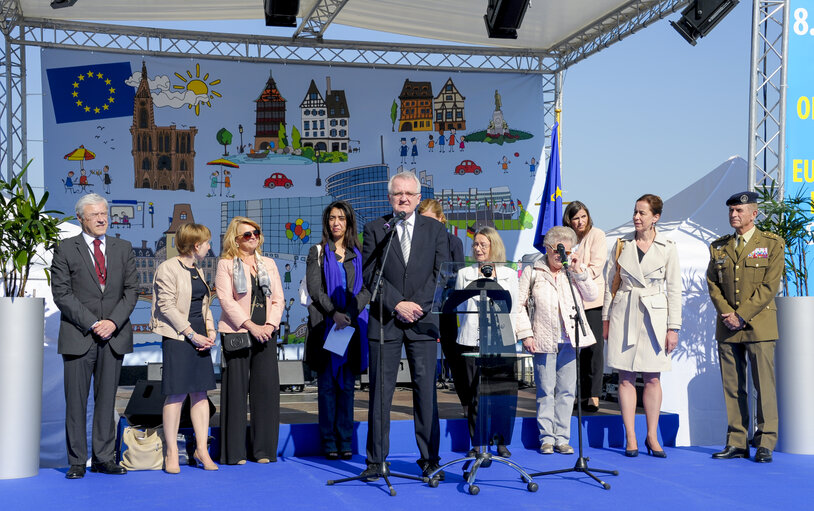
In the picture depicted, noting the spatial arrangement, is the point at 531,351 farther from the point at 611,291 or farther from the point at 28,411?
the point at 28,411

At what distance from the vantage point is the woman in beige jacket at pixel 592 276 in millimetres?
5789

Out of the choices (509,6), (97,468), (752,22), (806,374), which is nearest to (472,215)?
(509,6)

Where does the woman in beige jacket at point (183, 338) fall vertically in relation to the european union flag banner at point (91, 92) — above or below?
below

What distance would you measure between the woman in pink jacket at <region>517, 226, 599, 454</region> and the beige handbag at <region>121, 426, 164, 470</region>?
2.22 m

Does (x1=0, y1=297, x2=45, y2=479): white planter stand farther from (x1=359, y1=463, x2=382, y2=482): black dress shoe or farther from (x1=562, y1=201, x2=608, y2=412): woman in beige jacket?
(x1=562, y1=201, x2=608, y2=412): woman in beige jacket

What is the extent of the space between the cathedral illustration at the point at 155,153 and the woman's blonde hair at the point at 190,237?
5288 millimetres

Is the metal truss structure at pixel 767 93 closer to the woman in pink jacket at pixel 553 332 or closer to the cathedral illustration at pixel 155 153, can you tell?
the woman in pink jacket at pixel 553 332

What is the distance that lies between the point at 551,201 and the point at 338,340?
4.59 meters

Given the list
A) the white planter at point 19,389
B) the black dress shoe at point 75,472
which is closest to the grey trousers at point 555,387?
the black dress shoe at point 75,472

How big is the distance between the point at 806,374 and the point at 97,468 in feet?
14.5

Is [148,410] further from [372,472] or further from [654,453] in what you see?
[654,453]

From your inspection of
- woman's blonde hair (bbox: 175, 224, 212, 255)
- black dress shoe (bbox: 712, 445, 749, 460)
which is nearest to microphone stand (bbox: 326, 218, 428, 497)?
woman's blonde hair (bbox: 175, 224, 212, 255)

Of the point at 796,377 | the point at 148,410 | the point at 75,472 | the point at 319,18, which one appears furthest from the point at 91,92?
the point at 796,377

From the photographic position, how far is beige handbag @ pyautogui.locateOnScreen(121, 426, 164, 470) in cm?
475
